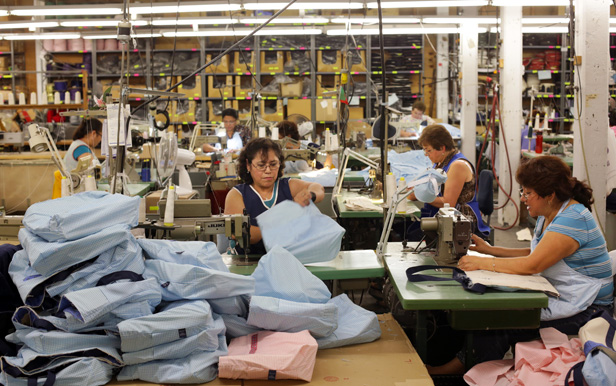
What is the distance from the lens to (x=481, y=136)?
10156mm

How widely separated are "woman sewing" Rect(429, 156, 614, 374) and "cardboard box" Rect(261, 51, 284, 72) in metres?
8.37

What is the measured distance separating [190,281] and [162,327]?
19 cm

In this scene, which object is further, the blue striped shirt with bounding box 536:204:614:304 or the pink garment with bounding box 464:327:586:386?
the blue striped shirt with bounding box 536:204:614:304

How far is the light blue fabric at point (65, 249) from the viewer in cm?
185

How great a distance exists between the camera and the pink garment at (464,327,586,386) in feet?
6.95

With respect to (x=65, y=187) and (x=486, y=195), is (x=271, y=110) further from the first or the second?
(x=65, y=187)

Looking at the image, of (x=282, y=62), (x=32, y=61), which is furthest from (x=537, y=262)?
(x=32, y=61)

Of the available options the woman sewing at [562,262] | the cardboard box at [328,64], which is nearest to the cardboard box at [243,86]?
the cardboard box at [328,64]

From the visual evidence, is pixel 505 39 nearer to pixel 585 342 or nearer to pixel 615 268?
pixel 615 268

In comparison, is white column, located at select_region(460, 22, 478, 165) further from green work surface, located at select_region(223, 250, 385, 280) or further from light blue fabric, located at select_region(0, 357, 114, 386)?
light blue fabric, located at select_region(0, 357, 114, 386)

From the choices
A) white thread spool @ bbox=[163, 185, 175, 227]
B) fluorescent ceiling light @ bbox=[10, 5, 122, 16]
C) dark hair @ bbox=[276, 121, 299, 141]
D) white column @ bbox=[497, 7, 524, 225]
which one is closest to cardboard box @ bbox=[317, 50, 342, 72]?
white column @ bbox=[497, 7, 524, 225]

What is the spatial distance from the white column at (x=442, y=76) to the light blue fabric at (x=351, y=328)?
8.95 m

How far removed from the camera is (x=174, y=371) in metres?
1.87

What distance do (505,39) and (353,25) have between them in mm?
2005
